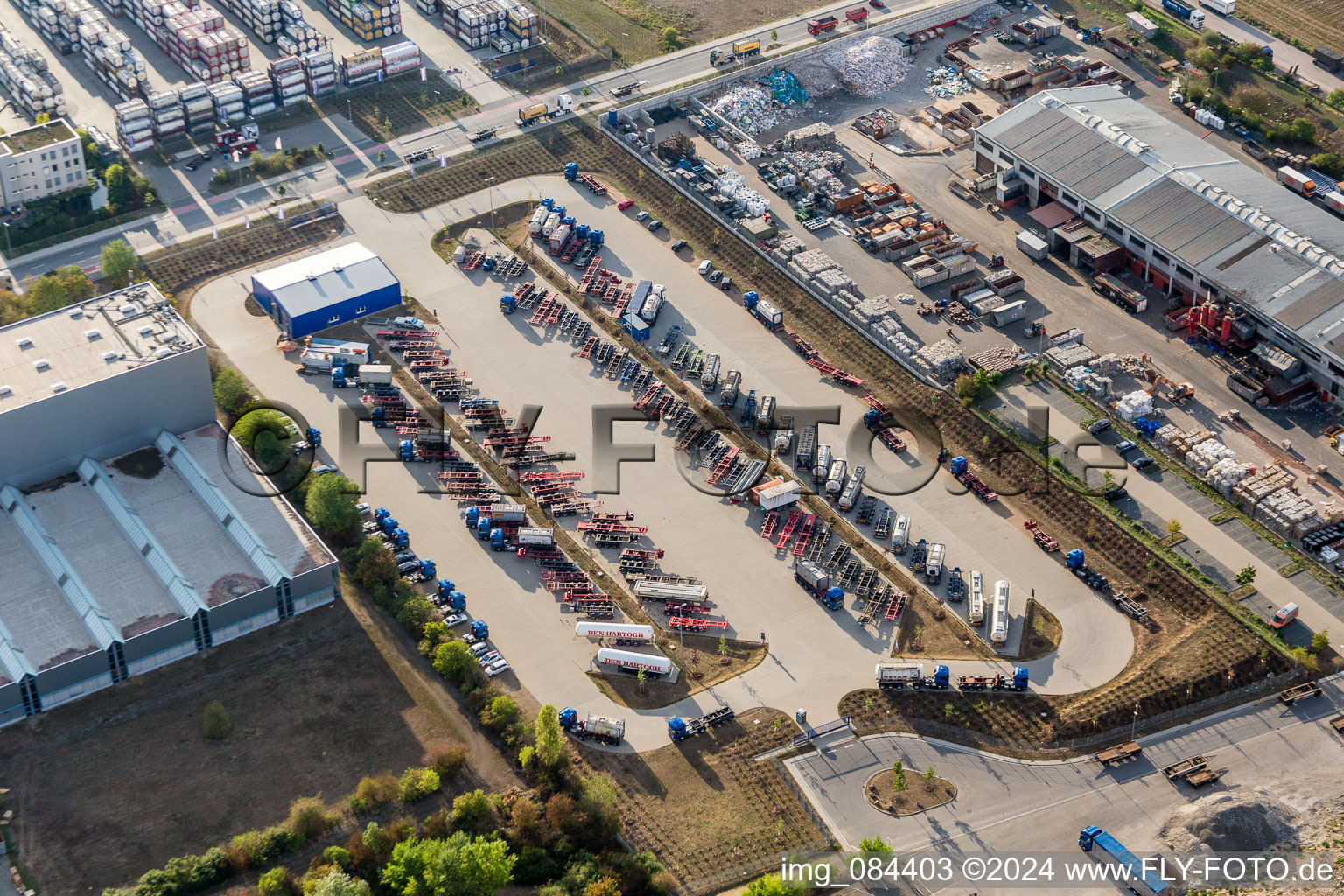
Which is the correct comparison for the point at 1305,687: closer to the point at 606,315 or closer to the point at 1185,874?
the point at 1185,874

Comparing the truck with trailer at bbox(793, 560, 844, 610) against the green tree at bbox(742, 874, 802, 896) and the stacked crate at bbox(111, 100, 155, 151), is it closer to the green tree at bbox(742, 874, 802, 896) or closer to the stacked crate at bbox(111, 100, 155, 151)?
the green tree at bbox(742, 874, 802, 896)

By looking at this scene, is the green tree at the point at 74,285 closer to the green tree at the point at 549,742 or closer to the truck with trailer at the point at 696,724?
the green tree at the point at 549,742

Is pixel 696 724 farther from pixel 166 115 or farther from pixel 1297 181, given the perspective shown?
pixel 166 115

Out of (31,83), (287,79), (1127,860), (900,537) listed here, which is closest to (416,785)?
(900,537)

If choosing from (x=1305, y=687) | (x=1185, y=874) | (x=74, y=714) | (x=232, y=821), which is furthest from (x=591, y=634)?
(x=1305, y=687)

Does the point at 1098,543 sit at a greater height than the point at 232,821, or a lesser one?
greater

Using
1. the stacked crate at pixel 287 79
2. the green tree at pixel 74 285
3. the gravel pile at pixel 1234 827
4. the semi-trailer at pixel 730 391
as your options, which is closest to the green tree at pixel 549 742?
the semi-trailer at pixel 730 391
